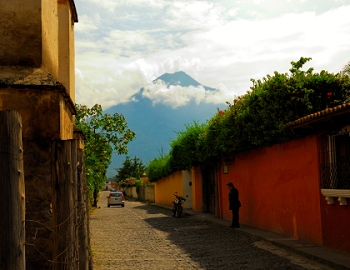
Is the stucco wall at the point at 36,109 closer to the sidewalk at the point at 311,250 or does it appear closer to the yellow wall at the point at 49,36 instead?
the yellow wall at the point at 49,36

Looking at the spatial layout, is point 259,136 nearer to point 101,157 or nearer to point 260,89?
point 260,89

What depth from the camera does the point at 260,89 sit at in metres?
14.9

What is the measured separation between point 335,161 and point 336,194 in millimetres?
914

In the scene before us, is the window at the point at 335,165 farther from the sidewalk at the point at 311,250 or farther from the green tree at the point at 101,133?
the green tree at the point at 101,133

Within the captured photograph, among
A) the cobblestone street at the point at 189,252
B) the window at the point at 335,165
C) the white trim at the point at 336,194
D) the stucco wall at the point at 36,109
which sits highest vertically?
the stucco wall at the point at 36,109

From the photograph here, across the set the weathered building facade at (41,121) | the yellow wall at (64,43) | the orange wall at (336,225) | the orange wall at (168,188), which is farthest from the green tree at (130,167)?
the weathered building facade at (41,121)

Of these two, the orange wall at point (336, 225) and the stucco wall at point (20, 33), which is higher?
the stucco wall at point (20, 33)

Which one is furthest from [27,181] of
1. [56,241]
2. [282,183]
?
[282,183]

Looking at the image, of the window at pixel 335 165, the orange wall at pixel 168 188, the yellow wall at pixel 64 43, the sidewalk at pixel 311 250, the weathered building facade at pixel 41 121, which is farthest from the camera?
the orange wall at pixel 168 188

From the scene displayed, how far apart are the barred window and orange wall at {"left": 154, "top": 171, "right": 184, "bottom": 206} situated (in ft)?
78.3

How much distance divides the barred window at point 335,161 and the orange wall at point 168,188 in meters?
23.9

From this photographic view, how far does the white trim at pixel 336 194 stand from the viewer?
33.6 ft

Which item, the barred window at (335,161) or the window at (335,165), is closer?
the window at (335,165)

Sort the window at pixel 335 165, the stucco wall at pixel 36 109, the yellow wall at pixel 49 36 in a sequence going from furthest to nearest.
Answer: the window at pixel 335 165 < the yellow wall at pixel 49 36 < the stucco wall at pixel 36 109
